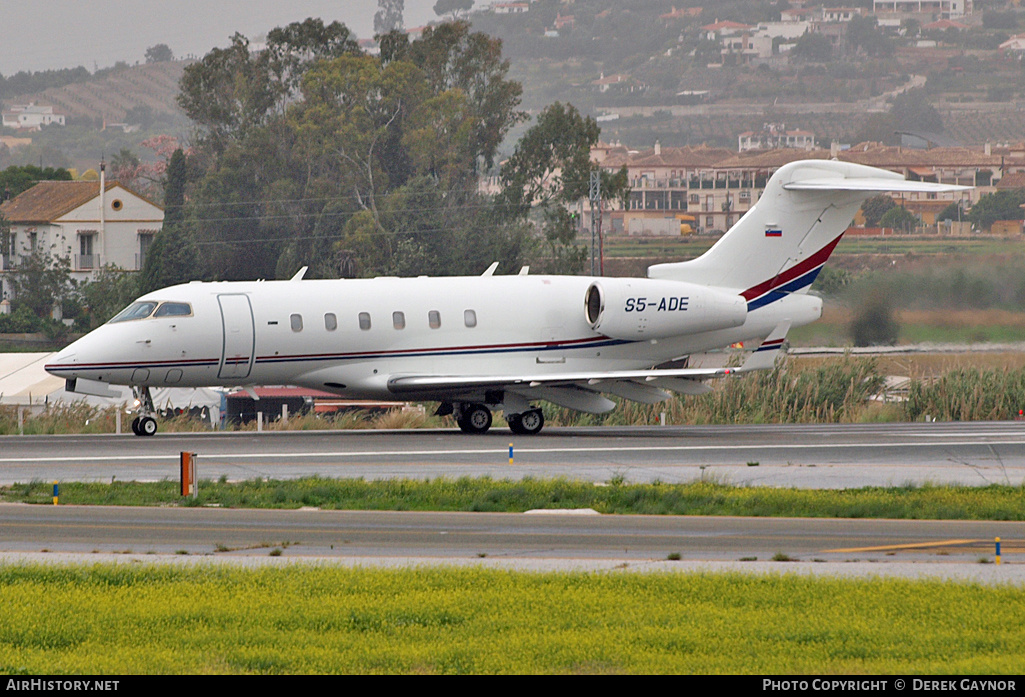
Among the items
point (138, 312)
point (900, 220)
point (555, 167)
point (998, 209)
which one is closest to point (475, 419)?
point (138, 312)

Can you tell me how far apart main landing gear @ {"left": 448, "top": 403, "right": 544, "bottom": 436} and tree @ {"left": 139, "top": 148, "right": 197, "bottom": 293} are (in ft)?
162

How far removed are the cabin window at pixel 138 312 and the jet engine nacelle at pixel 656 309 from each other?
30.1 ft

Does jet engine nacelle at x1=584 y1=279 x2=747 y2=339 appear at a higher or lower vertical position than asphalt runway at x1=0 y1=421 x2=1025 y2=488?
higher

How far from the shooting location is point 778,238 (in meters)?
30.7

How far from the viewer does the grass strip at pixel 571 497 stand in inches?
683

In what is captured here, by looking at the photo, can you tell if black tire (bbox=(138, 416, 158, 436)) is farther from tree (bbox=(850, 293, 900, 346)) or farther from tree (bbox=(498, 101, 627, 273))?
tree (bbox=(498, 101, 627, 273))

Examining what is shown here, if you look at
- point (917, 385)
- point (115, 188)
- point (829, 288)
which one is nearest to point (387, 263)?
point (115, 188)

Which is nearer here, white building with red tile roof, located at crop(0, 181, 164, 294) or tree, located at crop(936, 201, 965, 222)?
white building with red tile roof, located at crop(0, 181, 164, 294)

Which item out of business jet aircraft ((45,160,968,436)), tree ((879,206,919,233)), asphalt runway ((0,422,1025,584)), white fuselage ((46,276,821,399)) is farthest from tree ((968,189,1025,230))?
asphalt runway ((0,422,1025,584))

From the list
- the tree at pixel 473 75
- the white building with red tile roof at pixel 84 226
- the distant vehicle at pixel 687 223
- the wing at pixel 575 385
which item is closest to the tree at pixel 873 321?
the wing at pixel 575 385

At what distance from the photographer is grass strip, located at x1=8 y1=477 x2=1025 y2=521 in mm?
17359

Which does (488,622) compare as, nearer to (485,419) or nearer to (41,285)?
(485,419)

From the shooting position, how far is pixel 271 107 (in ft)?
315

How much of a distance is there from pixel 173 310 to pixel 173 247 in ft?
193
